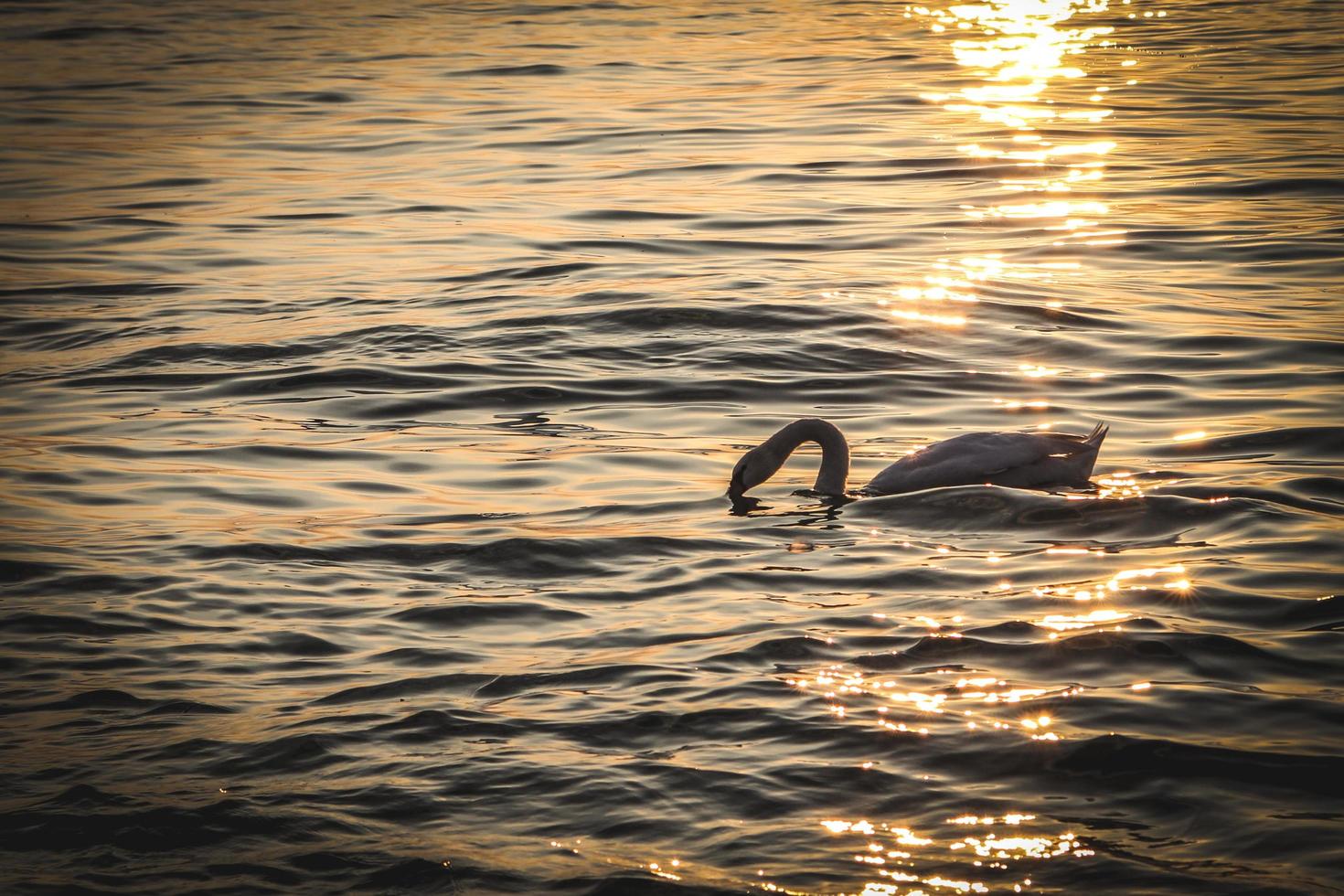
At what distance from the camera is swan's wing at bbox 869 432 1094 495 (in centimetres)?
985

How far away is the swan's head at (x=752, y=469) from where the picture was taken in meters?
10.5

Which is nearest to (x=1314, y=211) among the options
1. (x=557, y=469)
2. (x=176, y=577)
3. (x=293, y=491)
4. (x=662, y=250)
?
(x=662, y=250)

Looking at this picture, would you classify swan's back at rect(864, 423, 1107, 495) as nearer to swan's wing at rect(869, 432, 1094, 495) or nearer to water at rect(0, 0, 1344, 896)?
swan's wing at rect(869, 432, 1094, 495)

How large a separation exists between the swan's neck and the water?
1.09 feet

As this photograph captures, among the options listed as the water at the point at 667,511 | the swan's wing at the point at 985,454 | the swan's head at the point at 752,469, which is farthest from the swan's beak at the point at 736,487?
the swan's wing at the point at 985,454

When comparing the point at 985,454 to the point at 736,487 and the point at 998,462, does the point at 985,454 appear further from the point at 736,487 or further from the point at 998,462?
the point at 736,487

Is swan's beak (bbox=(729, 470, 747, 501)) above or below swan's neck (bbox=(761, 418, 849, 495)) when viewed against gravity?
below

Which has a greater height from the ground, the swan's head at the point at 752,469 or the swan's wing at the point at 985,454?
the swan's wing at the point at 985,454

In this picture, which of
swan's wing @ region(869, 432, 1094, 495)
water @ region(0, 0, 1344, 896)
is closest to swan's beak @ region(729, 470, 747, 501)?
water @ region(0, 0, 1344, 896)

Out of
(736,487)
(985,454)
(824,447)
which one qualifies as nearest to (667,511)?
(736,487)

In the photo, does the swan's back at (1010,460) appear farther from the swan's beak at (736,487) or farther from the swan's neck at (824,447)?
the swan's beak at (736,487)

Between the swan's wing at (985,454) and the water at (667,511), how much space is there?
0.18 meters

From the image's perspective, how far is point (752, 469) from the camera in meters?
10.5

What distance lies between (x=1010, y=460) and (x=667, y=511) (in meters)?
2.03
